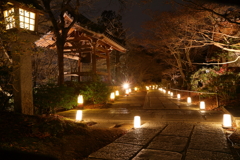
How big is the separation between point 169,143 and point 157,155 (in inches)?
34.5

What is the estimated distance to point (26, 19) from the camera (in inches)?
234

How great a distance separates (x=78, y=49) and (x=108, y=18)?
1542 cm

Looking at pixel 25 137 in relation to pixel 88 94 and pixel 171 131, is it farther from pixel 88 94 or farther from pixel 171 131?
pixel 88 94

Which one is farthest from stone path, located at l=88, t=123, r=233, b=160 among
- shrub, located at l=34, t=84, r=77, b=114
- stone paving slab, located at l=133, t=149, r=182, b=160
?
shrub, located at l=34, t=84, r=77, b=114

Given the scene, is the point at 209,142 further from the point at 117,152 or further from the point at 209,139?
the point at 117,152

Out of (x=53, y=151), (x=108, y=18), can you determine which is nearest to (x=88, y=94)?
(x=53, y=151)

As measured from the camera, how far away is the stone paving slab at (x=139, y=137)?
4836 mm

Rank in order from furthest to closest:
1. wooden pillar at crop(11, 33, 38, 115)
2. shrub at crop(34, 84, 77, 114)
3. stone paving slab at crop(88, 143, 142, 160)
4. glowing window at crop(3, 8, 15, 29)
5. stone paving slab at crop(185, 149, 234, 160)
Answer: shrub at crop(34, 84, 77, 114) → wooden pillar at crop(11, 33, 38, 115) → glowing window at crop(3, 8, 15, 29) → stone paving slab at crop(88, 143, 142, 160) → stone paving slab at crop(185, 149, 234, 160)

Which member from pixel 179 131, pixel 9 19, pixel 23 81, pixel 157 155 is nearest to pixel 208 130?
pixel 179 131

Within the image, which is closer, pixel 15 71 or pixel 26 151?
pixel 26 151

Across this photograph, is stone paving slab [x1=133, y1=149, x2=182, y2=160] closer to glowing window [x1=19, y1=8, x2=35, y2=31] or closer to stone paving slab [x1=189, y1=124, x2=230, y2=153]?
stone paving slab [x1=189, y1=124, x2=230, y2=153]

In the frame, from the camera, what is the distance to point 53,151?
385 cm

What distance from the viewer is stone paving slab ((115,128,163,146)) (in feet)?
15.9

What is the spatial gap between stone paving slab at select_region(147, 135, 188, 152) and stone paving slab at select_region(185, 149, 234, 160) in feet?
0.92
